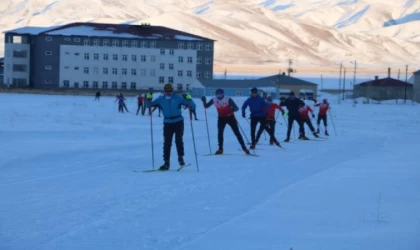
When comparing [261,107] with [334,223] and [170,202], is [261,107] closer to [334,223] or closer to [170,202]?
[170,202]

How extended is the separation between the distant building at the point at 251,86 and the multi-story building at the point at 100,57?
4084 mm

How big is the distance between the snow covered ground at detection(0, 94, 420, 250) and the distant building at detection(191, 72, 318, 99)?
67010mm

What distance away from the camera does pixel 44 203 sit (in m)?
9.89

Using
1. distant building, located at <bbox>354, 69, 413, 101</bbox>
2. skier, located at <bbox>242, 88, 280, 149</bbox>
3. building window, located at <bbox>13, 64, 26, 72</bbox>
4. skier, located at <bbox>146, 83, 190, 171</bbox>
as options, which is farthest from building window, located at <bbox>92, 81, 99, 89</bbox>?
skier, located at <bbox>146, 83, 190, 171</bbox>

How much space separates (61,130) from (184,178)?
1452cm

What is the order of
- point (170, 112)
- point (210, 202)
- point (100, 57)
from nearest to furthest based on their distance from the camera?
point (210, 202) → point (170, 112) → point (100, 57)

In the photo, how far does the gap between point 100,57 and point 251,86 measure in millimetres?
16661

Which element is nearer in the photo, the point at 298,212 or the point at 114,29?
the point at 298,212

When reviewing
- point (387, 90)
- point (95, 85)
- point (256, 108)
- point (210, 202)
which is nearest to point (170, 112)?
point (210, 202)

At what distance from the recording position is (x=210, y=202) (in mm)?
10062

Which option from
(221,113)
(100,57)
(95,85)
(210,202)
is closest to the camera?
(210,202)

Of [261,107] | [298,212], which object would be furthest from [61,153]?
[298,212]

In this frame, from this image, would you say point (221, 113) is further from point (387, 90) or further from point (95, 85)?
point (387, 90)

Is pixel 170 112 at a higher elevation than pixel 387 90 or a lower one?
higher
